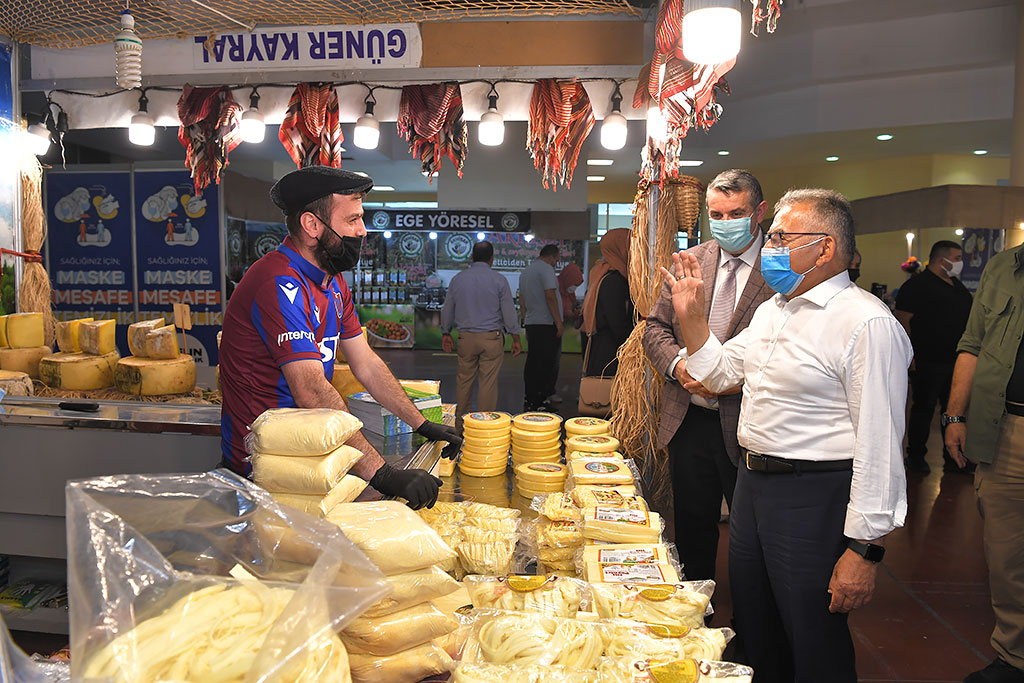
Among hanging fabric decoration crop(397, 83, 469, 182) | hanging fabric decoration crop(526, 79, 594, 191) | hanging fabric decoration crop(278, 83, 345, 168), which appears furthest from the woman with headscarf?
hanging fabric decoration crop(278, 83, 345, 168)

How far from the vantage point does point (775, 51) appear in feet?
27.8

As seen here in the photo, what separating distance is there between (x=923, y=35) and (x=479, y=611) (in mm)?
8435

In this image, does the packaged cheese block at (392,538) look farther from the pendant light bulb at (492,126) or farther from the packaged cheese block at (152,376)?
the pendant light bulb at (492,126)

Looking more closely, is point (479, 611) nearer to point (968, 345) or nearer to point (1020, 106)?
point (968, 345)

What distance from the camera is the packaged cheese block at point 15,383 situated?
3670mm

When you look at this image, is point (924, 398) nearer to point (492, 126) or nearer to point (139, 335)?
point (492, 126)

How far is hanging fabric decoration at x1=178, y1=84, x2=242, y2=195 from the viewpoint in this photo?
482cm

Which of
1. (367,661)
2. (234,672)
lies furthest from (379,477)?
(234,672)

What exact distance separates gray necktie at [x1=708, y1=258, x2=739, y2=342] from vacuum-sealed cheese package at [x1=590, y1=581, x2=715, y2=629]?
1.60 m

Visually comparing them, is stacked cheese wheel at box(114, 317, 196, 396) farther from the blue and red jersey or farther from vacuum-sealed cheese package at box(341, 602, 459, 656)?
vacuum-sealed cheese package at box(341, 602, 459, 656)

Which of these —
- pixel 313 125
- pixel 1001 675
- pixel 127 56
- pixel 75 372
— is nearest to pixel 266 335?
pixel 127 56

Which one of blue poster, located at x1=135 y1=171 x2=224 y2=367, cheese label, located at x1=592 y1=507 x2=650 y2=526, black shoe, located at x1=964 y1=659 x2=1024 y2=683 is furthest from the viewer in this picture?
blue poster, located at x1=135 y1=171 x2=224 y2=367

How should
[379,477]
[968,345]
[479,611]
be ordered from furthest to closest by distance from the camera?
[968,345] < [379,477] < [479,611]

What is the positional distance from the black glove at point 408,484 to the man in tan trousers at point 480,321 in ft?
17.1
